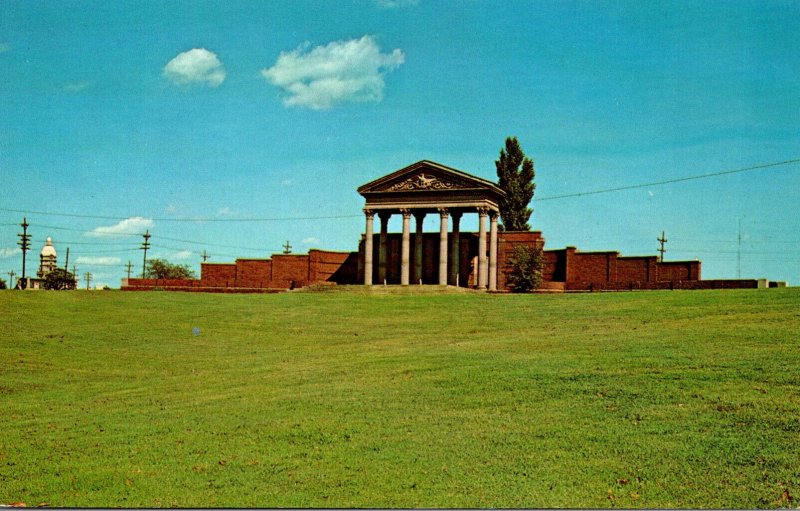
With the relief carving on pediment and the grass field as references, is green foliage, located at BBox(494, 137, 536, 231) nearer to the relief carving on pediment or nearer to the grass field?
the relief carving on pediment

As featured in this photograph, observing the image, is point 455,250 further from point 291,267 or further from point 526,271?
point 291,267

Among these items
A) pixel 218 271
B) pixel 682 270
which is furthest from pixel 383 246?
pixel 682 270

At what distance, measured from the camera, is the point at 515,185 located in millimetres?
79750

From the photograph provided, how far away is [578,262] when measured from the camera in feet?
237

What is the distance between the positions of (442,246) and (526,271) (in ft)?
40.7

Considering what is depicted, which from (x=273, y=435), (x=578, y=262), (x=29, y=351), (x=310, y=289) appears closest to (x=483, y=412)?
(x=273, y=435)

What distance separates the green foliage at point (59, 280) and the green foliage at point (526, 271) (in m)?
67.1

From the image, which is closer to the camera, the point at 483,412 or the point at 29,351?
the point at 483,412

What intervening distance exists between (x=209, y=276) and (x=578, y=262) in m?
39.9

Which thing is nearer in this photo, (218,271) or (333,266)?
(218,271)

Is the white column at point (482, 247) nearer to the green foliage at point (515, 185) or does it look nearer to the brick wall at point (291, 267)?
the green foliage at point (515, 185)

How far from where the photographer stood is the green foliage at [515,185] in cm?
7994

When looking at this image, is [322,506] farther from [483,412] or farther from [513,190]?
[513,190]

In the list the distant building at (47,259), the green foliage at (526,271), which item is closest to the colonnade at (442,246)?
the green foliage at (526,271)
